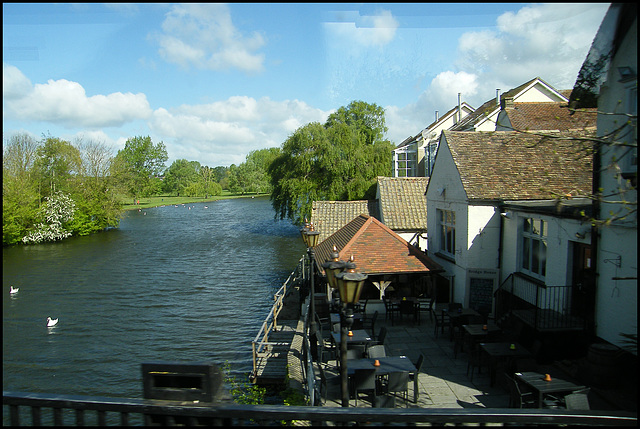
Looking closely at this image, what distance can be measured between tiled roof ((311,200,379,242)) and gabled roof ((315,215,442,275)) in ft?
20.4

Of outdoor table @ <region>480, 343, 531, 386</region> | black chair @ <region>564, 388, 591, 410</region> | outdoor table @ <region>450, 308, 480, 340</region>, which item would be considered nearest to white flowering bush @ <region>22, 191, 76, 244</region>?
outdoor table @ <region>450, 308, 480, 340</region>

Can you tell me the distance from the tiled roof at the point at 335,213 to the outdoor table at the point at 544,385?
16.2 m

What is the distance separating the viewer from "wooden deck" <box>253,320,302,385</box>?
14.3m

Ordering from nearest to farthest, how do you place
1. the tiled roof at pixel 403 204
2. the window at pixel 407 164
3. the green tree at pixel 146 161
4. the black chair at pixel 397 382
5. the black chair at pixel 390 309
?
the black chair at pixel 397 382 → the black chair at pixel 390 309 → the tiled roof at pixel 403 204 → the window at pixel 407 164 → the green tree at pixel 146 161

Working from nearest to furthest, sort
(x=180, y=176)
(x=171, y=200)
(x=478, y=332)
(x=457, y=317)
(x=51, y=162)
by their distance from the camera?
(x=51, y=162)
(x=478, y=332)
(x=457, y=317)
(x=171, y=200)
(x=180, y=176)

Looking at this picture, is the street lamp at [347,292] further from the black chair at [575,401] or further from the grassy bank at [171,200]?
the grassy bank at [171,200]

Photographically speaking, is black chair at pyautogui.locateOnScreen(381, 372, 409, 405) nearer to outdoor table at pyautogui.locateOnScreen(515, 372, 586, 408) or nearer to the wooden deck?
outdoor table at pyautogui.locateOnScreen(515, 372, 586, 408)

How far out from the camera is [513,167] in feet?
47.5

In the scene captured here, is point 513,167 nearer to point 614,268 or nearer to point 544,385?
point 614,268

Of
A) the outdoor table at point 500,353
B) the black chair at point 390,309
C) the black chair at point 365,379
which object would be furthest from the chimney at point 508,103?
the black chair at point 365,379

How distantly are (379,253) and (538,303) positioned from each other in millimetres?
5656

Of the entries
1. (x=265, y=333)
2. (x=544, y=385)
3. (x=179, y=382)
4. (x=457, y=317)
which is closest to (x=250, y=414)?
(x=179, y=382)

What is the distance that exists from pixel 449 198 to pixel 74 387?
48.6ft

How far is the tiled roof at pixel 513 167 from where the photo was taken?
1327 centimetres
